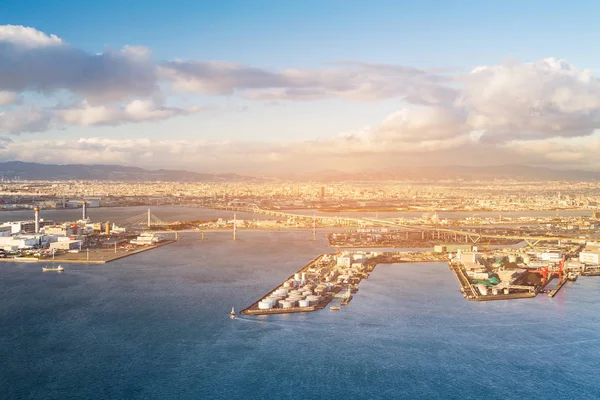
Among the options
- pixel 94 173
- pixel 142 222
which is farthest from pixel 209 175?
pixel 142 222

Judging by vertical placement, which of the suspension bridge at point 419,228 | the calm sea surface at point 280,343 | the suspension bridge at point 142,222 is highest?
the suspension bridge at point 419,228

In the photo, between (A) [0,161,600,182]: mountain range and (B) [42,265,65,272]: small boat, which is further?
(A) [0,161,600,182]: mountain range

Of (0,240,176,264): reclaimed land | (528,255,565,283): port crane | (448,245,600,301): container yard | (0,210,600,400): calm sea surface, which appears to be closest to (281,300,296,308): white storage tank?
(0,210,600,400): calm sea surface

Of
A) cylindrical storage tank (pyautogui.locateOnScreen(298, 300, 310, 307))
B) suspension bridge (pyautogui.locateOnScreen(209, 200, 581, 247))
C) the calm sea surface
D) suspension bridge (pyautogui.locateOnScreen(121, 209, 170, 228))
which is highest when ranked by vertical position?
suspension bridge (pyautogui.locateOnScreen(209, 200, 581, 247))

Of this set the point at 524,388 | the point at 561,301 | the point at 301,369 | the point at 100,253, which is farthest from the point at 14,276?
the point at 561,301

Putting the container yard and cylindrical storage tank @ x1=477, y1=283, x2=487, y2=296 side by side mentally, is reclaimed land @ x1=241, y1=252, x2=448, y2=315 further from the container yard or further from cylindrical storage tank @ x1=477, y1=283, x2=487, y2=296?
cylindrical storage tank @ x1=477, y1=283, x2=487, y2=296

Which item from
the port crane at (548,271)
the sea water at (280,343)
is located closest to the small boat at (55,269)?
the sea water at (280,343)

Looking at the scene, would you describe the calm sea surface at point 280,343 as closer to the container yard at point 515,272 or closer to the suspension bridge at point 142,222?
the container yard at point 515,272

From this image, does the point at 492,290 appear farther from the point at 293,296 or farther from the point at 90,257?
the point at 90,257
